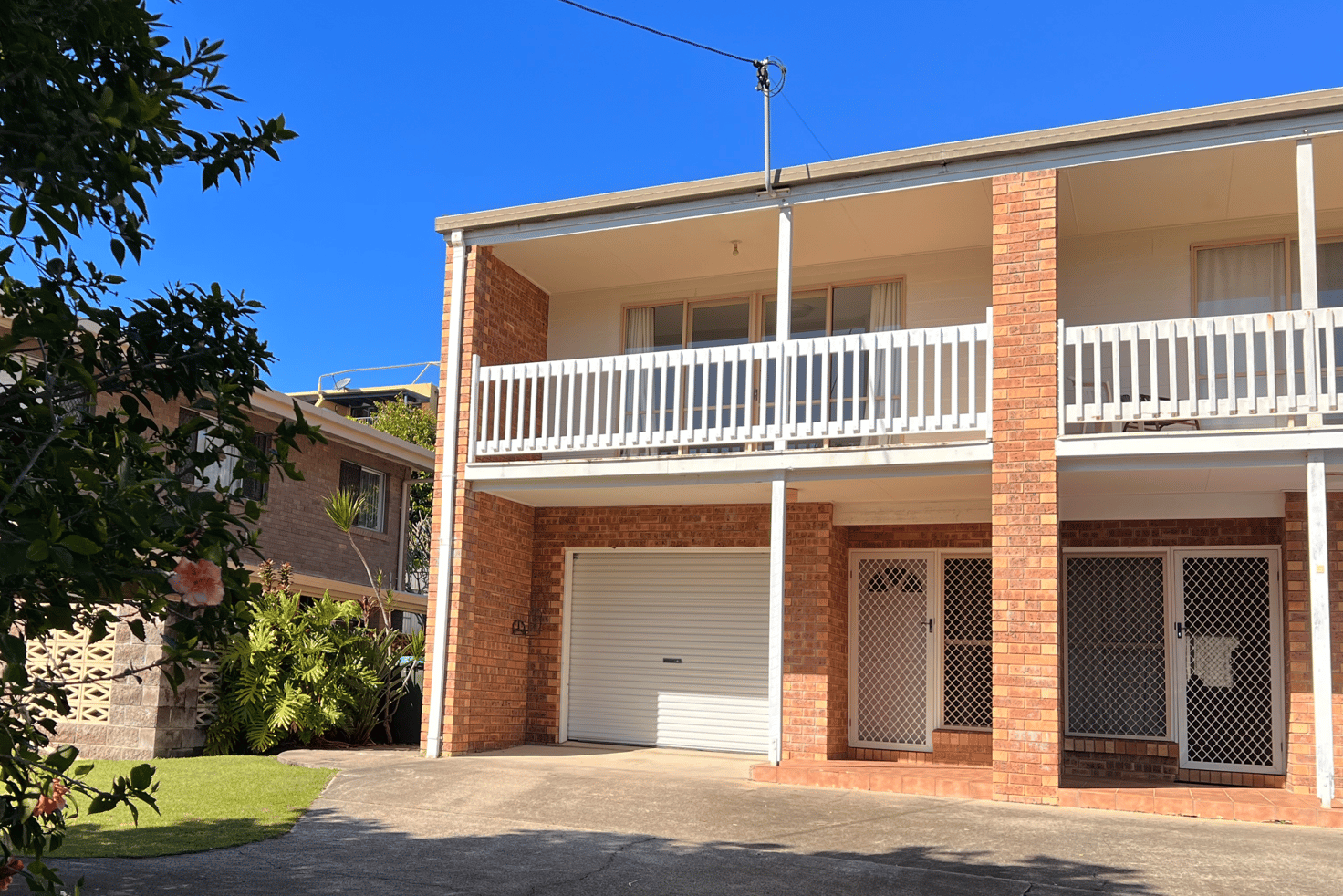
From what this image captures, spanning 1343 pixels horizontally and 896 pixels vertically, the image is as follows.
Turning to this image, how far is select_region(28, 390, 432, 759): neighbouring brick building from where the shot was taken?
1167 cm

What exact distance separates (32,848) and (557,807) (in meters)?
6.36

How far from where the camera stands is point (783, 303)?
1135 centimetres

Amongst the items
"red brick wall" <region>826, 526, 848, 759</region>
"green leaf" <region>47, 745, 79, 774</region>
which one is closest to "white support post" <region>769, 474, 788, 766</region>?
"red brick wall" <region>826, 526, 848, 759</region>

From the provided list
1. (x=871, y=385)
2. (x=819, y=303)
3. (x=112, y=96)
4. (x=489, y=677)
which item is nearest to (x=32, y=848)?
(x=112, y=96)

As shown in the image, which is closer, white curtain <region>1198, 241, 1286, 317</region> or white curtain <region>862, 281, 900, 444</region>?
white curtain <region>1198, 241, 1286, 317</region>

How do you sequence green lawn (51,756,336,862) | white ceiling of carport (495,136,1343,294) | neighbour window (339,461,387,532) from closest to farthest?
green lawn (51,756,336,862)
white ceiling of carport (495,136,1343,294)
neighbour window (339,461,387,532)

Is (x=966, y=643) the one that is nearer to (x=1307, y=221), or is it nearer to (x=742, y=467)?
(x=742, y=467)

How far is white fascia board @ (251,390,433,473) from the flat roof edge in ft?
15.4

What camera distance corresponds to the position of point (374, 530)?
20578 millimetres

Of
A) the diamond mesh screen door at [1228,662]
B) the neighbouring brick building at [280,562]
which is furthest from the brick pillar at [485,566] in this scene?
the diamond mesh screen door at [1228,662]

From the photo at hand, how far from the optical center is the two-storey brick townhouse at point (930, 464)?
9992 millimetres

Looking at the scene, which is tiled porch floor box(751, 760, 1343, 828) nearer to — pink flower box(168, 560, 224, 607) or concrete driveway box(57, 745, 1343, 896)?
concrete driveway box(57, 745, 1343, 896)

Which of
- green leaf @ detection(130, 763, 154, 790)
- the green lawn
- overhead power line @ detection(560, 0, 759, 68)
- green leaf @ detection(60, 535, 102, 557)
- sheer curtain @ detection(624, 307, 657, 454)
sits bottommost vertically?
the green lawn

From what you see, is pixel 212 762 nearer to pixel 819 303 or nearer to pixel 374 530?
pixel 819 303
